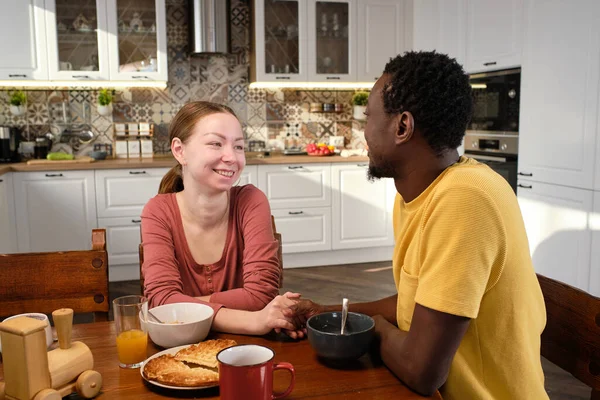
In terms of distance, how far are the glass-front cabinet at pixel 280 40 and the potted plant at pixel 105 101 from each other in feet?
3.76

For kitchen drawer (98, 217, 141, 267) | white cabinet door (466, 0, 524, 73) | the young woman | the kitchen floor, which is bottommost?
the kitchen floor

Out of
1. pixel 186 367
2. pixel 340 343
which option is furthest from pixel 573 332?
pixel 186 367

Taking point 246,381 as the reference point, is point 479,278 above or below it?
above

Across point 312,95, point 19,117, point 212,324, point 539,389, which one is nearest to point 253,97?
point 312,95

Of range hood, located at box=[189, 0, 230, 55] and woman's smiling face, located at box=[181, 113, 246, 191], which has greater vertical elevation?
range hood, located at box=[189, 0, 230, 55]

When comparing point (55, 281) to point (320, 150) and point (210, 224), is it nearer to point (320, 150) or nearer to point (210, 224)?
point (210, 224)

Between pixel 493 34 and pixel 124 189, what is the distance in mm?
2708

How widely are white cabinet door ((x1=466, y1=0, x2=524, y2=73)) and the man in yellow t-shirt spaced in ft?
8.83

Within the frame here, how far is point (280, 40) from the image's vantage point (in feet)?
15.5

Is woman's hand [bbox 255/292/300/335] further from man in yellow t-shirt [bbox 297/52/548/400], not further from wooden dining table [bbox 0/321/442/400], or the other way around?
man in yellow t-shirt [bbox 297/52/548/400]

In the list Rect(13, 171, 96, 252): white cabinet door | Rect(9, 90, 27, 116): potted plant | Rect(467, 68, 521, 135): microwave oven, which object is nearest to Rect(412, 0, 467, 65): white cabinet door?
Rect(467, 68, 521, 135): microwave oven

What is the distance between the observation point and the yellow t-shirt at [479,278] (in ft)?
3.15

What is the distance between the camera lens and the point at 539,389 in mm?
1061

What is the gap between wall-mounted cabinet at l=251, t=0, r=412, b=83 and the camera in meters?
4.70
